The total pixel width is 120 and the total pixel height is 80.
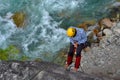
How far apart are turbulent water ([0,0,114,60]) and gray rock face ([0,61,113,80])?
4934 millimetres

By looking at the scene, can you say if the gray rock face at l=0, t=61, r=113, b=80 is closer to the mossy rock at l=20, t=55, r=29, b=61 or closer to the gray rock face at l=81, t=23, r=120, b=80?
the gray rock face at l=81, t=23, r=120, b=80

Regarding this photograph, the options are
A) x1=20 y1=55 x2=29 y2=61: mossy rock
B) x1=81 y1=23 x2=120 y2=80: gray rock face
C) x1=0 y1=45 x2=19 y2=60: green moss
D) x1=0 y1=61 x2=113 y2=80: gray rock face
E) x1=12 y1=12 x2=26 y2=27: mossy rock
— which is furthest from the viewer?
x1=12 y1=12 x2=26 y2=27: mossy rock

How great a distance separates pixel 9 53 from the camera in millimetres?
13445

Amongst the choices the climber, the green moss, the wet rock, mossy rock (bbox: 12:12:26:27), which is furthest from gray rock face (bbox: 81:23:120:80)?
mossy rock (bbox: 12:12:26:27)

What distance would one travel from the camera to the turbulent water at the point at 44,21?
552 inches

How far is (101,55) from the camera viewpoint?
11539mm

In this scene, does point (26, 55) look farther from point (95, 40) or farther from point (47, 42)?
point (95, 40)

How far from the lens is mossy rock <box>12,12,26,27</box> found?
15.0 meters

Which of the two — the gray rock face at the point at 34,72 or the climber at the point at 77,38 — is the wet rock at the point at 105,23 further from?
the gray rock face at the point at 34,72

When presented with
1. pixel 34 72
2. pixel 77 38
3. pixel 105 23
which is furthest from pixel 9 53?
pixel 34 72

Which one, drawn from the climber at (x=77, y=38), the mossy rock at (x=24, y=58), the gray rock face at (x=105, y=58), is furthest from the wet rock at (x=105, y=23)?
the climber at (x=77, y=38)

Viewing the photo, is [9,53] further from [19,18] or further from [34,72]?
[34,72]

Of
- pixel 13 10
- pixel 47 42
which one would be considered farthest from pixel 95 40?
pixel 13 10

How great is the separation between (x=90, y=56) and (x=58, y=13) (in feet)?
14.1
